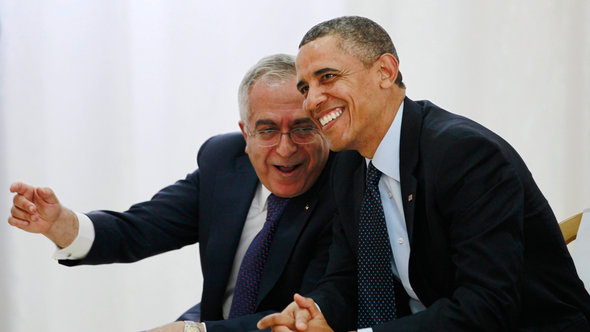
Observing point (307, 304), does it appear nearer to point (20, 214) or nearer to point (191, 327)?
point (191, 327)

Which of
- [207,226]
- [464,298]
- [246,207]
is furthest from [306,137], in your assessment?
[464,298]

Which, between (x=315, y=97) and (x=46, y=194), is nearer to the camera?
(x=315, y=97)

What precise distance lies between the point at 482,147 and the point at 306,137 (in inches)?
27.9

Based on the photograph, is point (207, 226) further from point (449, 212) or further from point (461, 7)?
point (461, 7)

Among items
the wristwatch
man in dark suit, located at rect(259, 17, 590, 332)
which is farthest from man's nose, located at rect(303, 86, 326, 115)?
the wristwatch

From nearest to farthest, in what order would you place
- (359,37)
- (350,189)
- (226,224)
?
(359,37), (350,189), (226,224)

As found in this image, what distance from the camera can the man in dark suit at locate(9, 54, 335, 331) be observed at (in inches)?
81.9

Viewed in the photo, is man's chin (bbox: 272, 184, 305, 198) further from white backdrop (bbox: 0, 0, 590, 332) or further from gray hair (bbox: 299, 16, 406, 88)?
white backdrop (bbox: 0, 0, 590, 332)

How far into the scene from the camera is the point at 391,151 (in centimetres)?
175

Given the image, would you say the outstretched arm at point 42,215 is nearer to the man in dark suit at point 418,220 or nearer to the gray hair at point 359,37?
the man in dark suit at point 418,220

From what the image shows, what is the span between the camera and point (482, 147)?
1.54 m

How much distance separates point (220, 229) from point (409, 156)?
0.84m

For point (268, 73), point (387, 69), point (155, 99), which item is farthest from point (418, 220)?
point (155, 99)

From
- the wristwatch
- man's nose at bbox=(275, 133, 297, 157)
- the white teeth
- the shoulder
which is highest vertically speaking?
the white teeth
